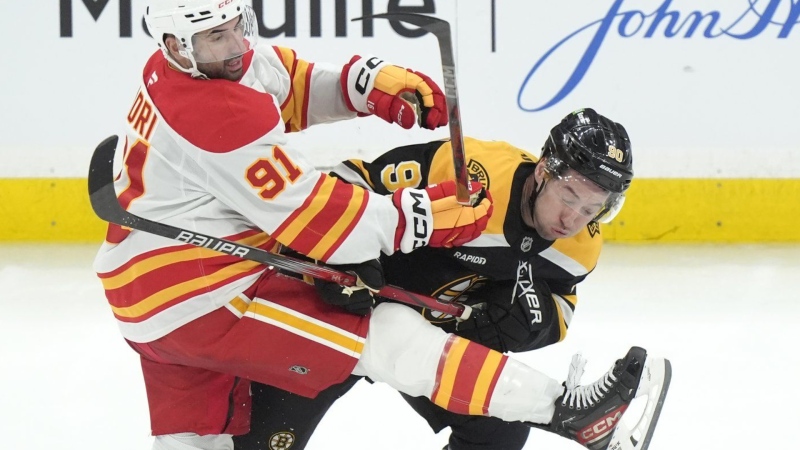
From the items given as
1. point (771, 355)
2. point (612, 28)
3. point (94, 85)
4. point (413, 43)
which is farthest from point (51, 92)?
point (771, 355)

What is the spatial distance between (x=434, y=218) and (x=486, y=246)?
0.33 meters

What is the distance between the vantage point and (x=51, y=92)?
436 centimetres

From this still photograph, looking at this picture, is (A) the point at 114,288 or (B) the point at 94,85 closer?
(A) the point at 114,288

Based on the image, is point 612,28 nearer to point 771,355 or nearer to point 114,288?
point 771,355

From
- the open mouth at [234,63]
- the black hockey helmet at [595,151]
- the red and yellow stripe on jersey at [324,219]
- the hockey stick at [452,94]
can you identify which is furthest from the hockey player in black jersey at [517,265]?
the open mouth at [234,63]

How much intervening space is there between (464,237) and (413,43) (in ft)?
7.43

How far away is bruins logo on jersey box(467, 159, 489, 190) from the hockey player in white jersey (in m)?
0.16

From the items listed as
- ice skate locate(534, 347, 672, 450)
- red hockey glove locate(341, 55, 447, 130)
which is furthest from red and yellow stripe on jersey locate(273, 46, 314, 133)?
ice skate locate(534, 347, 672, 450)

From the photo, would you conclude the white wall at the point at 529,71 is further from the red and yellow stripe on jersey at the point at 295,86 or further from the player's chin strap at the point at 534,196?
the player's chin strap at the point at 534,196

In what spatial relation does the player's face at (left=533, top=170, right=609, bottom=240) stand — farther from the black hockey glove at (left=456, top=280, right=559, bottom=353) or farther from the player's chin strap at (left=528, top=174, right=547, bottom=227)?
the black hockey glove at (left=456, top=280, right=559, bottom=353)

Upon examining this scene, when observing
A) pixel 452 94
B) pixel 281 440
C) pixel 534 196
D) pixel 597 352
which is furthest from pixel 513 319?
pixel 597 352

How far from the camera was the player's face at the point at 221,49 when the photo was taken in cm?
210

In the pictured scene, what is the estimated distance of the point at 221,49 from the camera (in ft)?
6.94

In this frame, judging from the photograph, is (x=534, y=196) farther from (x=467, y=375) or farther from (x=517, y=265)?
(x=467, y=375)
